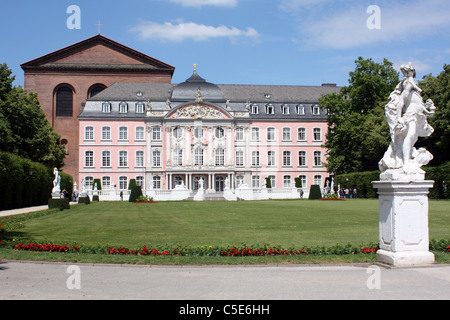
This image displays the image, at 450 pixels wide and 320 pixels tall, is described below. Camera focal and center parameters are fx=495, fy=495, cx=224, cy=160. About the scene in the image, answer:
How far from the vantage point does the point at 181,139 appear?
64.5m

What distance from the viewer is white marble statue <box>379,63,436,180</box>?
9.23 metres

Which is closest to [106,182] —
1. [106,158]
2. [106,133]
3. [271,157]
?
[106,158]

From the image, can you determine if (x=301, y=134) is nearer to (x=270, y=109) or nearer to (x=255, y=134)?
(x=270, y=109)

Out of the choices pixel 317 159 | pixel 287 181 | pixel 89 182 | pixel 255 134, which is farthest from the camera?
pixel 317 159

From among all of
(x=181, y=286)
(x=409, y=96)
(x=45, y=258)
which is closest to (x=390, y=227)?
(x=409, y=96)

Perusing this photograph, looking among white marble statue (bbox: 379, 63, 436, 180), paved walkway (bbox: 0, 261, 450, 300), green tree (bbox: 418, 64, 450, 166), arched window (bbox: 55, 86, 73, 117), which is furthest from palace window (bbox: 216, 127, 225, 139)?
paved walkway (bbox: 0, 261, 450, 300)

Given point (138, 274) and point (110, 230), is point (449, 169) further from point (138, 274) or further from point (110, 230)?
point (138, 274)

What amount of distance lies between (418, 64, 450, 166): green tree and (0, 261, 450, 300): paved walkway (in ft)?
104

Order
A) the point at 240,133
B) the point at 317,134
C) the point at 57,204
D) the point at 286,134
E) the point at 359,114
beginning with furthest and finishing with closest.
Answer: the point at 317,134
the point at 286,134
the point at 240,133
the point at 359,114
the point at 57,204

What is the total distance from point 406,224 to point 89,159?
59.3m

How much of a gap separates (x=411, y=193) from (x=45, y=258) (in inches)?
289

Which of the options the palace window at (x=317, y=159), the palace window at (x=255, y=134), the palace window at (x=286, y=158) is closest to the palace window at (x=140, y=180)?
the palace window at (x=255, y=134)

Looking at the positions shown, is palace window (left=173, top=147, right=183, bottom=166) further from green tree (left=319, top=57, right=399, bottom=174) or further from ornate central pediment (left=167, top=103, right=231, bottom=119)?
green tree (left=319, top=57, right=399, bottom=174)

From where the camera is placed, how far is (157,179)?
212 feet
